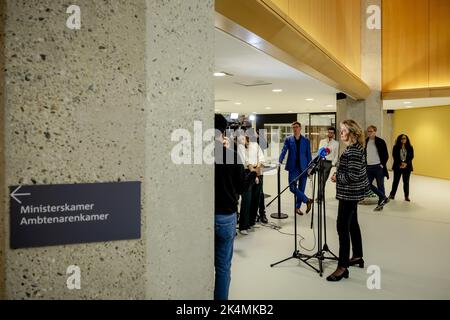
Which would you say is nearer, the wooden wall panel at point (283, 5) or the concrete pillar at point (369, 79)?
the wooden wall panel at point (283, 5)

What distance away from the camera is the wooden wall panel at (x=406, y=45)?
8.34 metres

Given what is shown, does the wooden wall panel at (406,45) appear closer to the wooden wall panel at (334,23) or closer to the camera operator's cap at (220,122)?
the wooden wall panel at (334,23)

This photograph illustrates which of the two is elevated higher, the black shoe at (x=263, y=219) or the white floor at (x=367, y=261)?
the black shoe at (x=263, y=219)

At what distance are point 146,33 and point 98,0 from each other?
0.65 ft

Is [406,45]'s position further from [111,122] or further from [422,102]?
[111,122]

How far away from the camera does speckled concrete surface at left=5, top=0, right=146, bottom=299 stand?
1.09 metres

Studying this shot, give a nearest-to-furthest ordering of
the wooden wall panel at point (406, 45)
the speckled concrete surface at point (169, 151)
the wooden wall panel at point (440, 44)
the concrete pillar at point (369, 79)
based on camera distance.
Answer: the speckled concrete surface at point (169, 151)
the concrete pillar at point (369, 79)
the wooden wall panel at point (440, 44)
the wooden wall panel at point (406, 45)

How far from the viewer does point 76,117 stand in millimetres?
Answer: 1149
